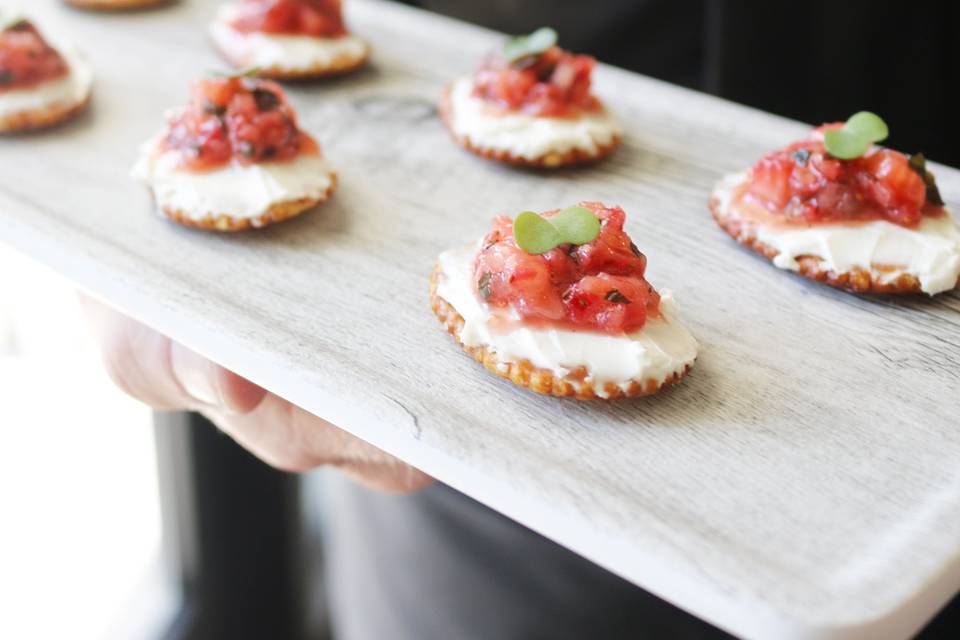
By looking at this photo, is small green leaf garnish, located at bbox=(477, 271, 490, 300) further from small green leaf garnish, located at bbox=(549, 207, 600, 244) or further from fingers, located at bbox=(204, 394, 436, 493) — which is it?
fingers, located at bbox=(204, 394, 436, 493)

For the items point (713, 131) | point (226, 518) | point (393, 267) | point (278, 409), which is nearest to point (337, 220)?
point (393, 267)

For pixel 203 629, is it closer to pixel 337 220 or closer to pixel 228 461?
pixel 228 461

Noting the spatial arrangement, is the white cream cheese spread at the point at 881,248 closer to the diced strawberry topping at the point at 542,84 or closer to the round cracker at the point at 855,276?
the round cracker at the point at 855,276

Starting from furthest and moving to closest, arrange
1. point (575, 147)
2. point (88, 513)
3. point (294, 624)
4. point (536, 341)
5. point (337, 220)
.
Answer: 1. point (294, 624)
2. point (88, 513)
3. point (575, 147)
4. point (337, 220)
5. point (536, 341)

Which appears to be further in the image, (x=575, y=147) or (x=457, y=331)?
(x=575, y=147)

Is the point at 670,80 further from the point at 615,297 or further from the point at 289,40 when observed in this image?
the point at 615,297

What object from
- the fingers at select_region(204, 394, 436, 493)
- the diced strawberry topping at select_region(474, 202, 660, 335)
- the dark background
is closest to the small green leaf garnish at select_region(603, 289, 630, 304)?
the diced strawberry topping at select_region(474, 202, 660, 335)

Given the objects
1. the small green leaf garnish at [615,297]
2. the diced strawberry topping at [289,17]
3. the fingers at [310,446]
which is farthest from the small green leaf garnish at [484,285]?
the diced strawberry topping at [289,17]

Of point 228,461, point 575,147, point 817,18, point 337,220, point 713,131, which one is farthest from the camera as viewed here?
point 228,461
